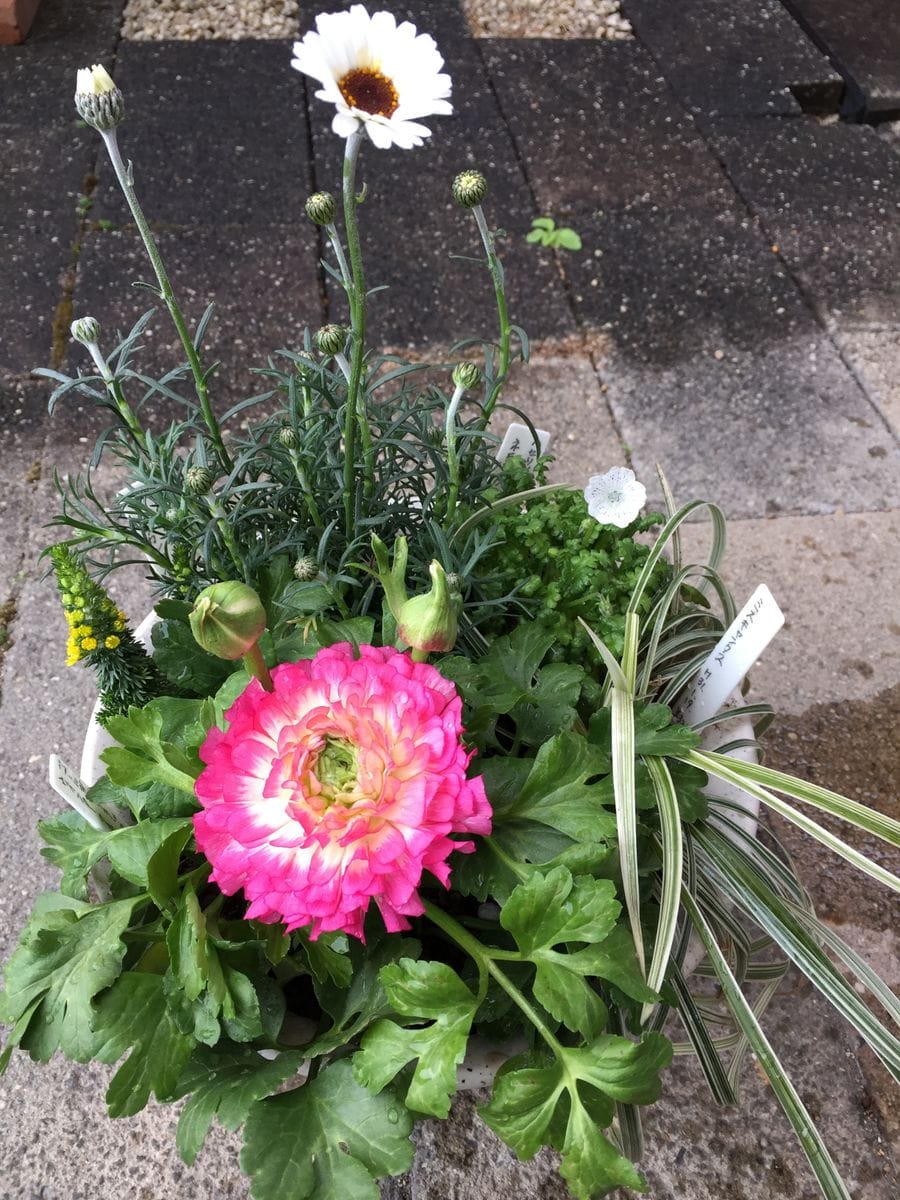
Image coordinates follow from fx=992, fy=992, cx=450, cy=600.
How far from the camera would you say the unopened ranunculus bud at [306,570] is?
785 millimetres

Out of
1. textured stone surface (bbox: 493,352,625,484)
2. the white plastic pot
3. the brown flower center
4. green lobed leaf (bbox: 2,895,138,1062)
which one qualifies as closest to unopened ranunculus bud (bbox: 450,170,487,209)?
the brown flower center

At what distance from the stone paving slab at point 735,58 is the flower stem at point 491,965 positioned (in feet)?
6.56

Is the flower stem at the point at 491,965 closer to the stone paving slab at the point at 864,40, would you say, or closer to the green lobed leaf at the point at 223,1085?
the green lobed leaf at the point at 223,1085

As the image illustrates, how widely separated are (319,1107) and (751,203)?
188cm

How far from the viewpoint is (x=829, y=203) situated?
1.99 meters

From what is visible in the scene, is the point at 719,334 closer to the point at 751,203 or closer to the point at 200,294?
the point at 751,203

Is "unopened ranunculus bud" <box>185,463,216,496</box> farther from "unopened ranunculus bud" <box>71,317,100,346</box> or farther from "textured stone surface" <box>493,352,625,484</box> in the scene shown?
"textured stone surface" <box>493,352,625,484</box>

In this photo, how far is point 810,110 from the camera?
2.23m

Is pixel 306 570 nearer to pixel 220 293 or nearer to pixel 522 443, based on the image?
pixel 522 443

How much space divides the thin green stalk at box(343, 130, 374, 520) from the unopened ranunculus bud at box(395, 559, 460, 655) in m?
0.18

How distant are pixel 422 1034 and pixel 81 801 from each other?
11.7 inches

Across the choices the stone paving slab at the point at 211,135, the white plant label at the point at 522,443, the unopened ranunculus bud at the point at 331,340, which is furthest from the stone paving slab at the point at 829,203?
the unopened ranunculus bud at the point at 331,340

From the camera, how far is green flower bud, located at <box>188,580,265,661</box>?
59 cm

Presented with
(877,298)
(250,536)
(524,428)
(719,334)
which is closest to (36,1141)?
(250,536)
